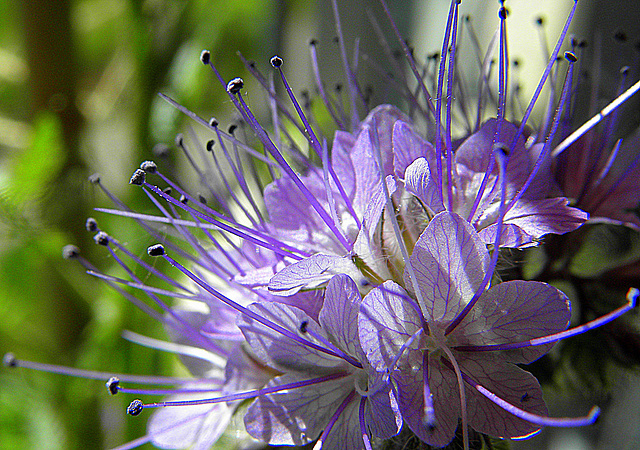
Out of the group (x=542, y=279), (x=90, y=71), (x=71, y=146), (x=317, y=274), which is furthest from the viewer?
(x=90, y=71)

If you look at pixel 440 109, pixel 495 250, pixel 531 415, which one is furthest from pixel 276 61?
pixel 531 415

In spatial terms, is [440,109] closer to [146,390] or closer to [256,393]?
[256,393]

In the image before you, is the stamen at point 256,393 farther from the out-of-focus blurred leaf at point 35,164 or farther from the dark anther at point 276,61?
the out-of-focus blurred leaf at point 35,164

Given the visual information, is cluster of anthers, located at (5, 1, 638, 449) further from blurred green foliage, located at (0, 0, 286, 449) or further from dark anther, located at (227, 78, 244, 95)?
blurred green foliage, located at (0, 0, 286, 449)

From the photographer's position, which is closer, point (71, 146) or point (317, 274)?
point (317, 274)

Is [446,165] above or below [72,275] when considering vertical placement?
above

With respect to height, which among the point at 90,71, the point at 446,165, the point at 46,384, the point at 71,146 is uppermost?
the point at 90,71

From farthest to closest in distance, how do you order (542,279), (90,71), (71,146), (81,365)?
(90,71)
(71,146)
(81,365)
(542,279)

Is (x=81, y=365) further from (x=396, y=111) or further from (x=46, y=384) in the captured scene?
(x=396, y=111)

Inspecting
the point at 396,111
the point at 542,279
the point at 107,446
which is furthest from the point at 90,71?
the point at 542,279

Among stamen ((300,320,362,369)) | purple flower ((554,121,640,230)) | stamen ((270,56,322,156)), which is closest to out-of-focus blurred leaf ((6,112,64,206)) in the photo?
stamen ((270,56,322,156))
